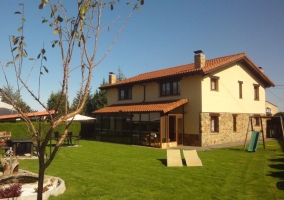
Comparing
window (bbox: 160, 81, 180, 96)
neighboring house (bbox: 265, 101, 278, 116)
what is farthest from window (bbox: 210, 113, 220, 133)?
neighboring house (bbox: 265, 101, 278, 116)

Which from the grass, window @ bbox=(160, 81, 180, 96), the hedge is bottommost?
the grass

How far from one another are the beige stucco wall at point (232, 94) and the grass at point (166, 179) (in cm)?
841

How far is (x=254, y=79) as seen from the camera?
88.1 ft

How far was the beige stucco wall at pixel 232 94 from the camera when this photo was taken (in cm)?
2111

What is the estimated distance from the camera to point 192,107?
69.1ft

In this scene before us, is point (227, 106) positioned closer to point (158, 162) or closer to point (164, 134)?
point (164, 134)

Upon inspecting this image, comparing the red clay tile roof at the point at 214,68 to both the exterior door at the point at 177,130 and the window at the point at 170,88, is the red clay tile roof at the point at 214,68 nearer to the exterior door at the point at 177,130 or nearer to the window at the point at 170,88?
the window at the point at 170,88

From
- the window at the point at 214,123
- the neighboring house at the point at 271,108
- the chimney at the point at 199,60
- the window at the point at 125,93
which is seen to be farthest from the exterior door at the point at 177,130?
the neighboring house at the point at 271,108

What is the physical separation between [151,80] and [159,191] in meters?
16.8

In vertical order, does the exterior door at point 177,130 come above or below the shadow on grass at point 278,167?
above

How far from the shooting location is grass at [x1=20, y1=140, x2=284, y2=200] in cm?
745

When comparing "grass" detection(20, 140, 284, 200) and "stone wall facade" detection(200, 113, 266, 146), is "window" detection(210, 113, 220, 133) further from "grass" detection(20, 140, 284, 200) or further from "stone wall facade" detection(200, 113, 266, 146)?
"grass" detection(20, 140, 284, 200)

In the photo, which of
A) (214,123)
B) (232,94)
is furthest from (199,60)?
(214,123)

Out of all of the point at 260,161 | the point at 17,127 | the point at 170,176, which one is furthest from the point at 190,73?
the point at 17,127
